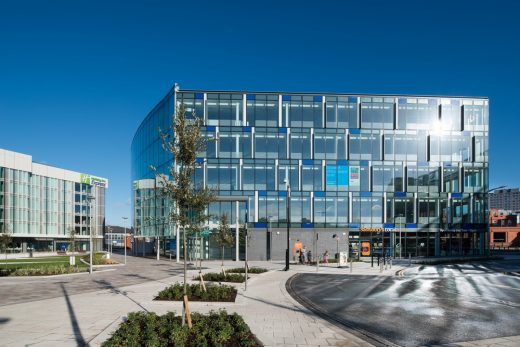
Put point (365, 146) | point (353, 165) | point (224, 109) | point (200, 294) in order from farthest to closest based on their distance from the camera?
point (365, 146) → point (353, 165) → point (224, 109) → point (200, 294)

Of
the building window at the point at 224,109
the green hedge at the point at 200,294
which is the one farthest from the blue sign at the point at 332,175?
the green hedge at the point at 200,294

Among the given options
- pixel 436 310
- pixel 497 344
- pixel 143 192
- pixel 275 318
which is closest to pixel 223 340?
pixel 275 318

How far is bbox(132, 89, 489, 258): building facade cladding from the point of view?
5278 cm

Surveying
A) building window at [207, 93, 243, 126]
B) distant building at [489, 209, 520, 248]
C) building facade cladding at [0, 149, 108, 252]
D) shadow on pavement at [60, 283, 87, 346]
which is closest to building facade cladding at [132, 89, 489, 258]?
building window at [207, 93, 243, 126]

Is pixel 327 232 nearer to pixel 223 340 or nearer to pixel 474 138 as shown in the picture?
pixel 474 138

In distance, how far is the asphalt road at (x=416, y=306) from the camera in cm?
1348

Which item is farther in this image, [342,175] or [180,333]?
[342,175]

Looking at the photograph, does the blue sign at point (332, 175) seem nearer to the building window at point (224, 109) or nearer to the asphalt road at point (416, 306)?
the building window at point (224, 109)

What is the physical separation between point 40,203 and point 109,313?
78.7m

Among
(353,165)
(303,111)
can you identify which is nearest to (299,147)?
(303,111)

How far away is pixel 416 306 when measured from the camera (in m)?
18.5

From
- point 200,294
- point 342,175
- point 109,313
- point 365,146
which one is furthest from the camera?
point 365,146

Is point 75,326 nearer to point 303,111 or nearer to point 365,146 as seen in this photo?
point 303,111

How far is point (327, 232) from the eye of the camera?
174 ft
